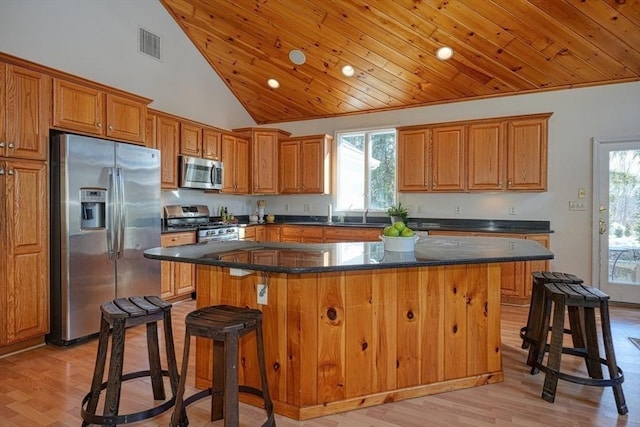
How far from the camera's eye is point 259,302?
215 centimetres

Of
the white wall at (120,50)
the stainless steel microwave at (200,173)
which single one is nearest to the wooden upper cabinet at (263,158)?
the white wall at (120,50)

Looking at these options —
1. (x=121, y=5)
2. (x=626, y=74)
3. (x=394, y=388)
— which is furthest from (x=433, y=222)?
(x=121, y=5)

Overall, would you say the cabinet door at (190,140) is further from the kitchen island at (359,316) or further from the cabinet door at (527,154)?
the cabinet door at (527,154)

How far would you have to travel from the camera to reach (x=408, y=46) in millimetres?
4355

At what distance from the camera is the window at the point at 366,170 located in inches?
223

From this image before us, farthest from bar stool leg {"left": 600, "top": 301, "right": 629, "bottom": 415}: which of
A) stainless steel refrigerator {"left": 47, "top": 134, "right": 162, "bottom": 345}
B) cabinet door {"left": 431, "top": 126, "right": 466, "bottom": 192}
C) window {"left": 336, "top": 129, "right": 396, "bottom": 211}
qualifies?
stainless steel refrigerator {"left": 47, "top": 134, "right": 162, "bottom": 345}

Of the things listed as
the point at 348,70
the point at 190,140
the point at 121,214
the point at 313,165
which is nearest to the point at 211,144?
the point at 190,140

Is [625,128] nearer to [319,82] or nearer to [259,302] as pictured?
[319,82]

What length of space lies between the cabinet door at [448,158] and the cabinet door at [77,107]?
12.8 feet

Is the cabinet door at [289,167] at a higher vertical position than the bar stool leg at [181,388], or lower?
higher

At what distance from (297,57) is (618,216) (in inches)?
176

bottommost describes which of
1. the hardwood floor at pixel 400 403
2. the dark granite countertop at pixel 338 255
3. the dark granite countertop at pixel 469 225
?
the hardwood floor at pixel 400 403

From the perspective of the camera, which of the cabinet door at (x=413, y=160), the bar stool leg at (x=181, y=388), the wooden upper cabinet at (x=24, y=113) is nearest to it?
the bar stool leg at (x=181, y=388)

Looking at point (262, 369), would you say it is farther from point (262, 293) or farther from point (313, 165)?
point (313, 165)
